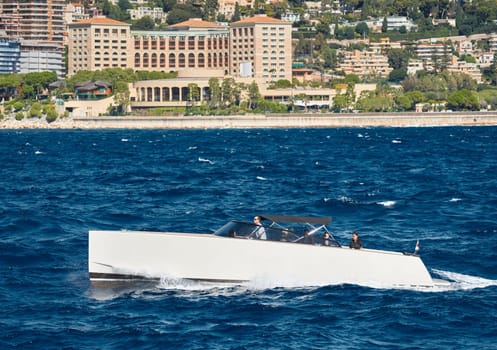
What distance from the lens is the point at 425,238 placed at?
153 ft

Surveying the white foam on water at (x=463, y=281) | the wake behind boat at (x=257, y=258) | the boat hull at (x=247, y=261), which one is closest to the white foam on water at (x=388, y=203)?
the white foam on water at (x=463, y=281)

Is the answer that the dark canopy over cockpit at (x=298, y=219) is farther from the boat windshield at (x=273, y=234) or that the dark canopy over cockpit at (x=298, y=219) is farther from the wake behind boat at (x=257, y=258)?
the boat windshield at (x=273, y=234)

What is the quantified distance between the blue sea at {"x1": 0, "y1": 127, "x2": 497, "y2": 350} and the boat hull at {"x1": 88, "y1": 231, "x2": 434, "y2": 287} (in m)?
0.29

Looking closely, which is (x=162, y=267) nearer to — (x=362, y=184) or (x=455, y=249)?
(x=455, y=249)

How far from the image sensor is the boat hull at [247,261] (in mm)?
34781

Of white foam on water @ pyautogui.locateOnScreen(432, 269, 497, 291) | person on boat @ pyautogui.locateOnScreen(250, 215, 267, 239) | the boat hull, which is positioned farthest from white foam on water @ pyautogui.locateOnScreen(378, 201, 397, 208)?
person on boat @ pyautogui.locateOnScreen(250, 215, 267, 239)

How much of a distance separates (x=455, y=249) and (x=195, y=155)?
7382 cm

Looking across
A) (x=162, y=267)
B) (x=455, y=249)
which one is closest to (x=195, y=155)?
(x=455, y=249)

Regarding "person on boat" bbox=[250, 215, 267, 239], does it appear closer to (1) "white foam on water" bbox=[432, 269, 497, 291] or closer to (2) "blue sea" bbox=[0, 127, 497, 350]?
(2) "blue sea" bbox=[0, 127, 497, 350]

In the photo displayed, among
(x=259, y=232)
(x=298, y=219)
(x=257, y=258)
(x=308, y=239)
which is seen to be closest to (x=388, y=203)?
(x=298, y=219)

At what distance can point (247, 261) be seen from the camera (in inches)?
1373

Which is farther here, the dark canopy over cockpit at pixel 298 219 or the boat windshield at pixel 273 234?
the dark canopy over cockpit at pixel 298 219

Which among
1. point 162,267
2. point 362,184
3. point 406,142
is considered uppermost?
point 162,267

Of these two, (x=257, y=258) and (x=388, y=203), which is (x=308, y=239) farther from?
(x=388, y=203)
